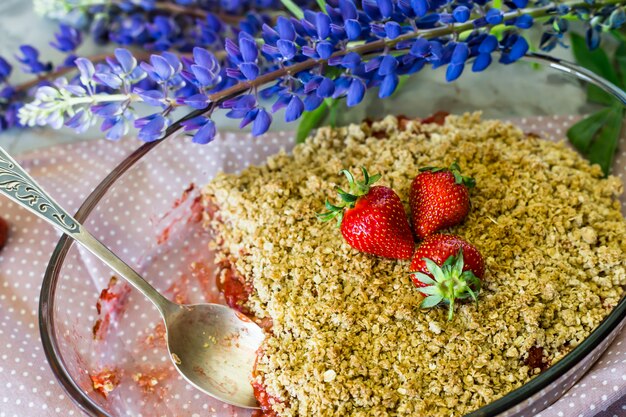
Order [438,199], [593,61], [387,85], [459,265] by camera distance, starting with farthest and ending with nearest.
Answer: [593,61], [387,85], [438,199], [459,265]

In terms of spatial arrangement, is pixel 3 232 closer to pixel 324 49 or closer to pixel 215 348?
pixel 215 348

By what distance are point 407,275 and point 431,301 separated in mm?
91

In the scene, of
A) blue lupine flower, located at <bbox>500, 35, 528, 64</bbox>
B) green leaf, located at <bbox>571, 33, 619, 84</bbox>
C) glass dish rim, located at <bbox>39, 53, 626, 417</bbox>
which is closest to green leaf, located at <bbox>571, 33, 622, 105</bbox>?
green leaf, located at <bbox>571, 33, 619, 84</bbox>

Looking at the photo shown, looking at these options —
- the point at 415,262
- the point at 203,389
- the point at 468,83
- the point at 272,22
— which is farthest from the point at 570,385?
the point at 272,22

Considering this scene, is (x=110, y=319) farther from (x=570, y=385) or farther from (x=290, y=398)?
(x=570, y=385)

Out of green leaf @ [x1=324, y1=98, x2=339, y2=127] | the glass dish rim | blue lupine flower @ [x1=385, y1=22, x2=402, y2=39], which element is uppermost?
blue lupine flower @ [x1=385, y1=22, x2=402, y2=39]

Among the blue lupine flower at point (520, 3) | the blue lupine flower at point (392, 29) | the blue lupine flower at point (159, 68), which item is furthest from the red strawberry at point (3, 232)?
the blue lupine flower at point (520, 3)

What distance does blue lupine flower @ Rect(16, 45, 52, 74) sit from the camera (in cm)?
148

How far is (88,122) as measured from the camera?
117 centimetres

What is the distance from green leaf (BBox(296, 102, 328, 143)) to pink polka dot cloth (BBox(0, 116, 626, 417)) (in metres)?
0.03

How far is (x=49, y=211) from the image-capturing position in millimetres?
1098

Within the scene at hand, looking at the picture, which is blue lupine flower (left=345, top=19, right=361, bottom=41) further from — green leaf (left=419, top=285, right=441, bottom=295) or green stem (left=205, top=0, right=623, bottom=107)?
green leaf (left=419, top=285, right=441, bottom=295)

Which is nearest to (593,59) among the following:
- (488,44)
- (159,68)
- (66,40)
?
(488,44)

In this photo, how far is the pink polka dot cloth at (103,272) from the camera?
1.07 meters
